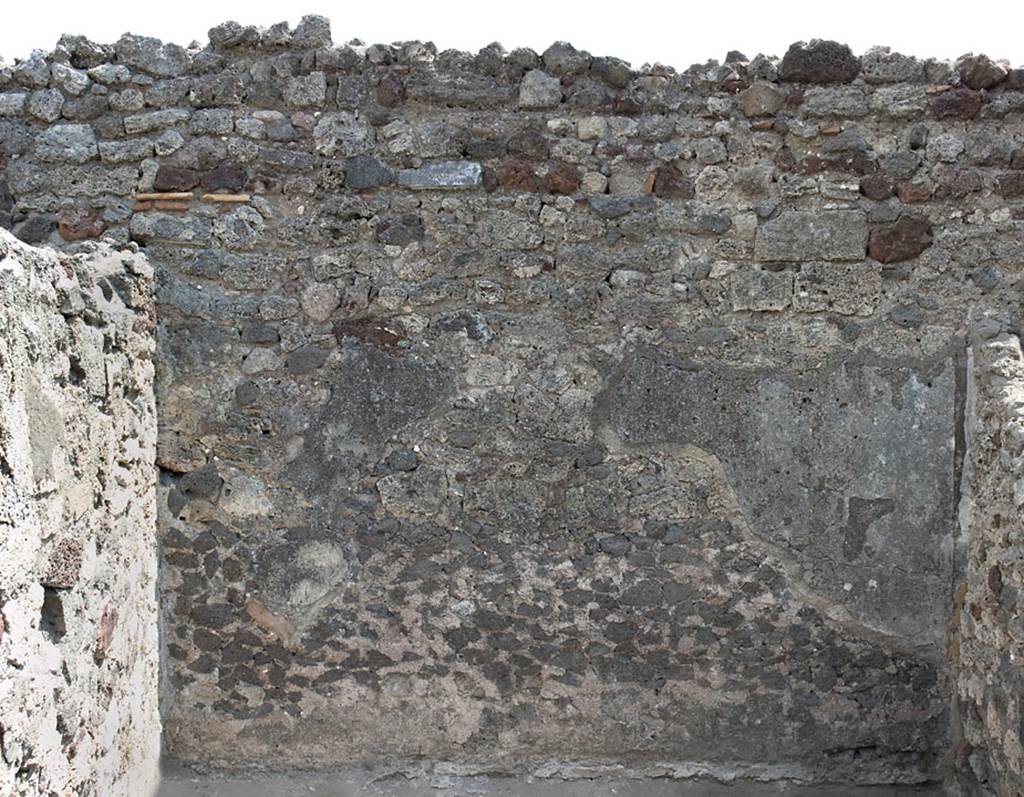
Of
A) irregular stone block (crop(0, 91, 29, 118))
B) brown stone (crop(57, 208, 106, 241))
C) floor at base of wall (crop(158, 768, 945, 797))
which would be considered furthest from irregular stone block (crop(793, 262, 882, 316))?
irregular stone block (crop(0, 91, 29, 118))

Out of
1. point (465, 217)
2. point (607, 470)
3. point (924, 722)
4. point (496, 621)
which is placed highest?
point (465, 217)

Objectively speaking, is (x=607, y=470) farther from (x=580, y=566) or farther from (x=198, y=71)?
(x=198, y=71)

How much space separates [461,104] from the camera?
3.41m

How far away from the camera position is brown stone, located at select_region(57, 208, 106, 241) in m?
3.40

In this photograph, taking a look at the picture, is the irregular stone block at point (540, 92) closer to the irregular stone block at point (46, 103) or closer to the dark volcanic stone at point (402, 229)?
the dark volcanic stone at point (402, 229)

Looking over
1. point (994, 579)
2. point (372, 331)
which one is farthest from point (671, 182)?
point (994, 579)

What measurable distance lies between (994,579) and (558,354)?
1.63m

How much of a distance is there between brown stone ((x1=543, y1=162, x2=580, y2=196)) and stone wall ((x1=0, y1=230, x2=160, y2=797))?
1461mm

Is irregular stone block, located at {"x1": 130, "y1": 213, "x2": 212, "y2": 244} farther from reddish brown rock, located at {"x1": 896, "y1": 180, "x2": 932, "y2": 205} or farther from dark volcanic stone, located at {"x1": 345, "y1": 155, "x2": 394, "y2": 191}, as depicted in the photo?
reddish brown rock, located at {"x1": 896, "y1": 180, "x2": 932, "y2": 205}

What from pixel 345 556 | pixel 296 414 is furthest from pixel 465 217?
pixel 345 556

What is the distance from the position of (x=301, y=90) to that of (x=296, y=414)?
3.80 ft

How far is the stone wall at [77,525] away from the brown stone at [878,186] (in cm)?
258

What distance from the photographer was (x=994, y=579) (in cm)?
310

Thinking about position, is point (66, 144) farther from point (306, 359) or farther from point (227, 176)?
point (306, 359)
